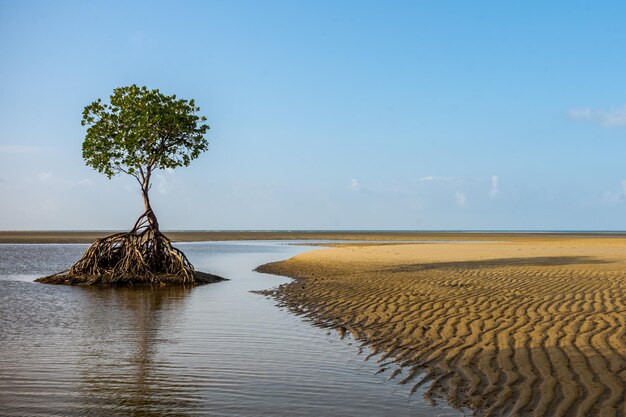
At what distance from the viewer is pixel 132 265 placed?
78.3 ft

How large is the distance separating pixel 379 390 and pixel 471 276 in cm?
1570

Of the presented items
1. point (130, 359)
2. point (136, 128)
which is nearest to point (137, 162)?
point (136, 128)

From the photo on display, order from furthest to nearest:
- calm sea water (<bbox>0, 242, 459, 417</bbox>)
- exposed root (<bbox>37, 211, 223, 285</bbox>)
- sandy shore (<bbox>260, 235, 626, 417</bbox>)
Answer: exposed root (<bbox>37, 211, 223, 285</bbox>) < sandy shore (<bbox>260, 235, 626, 417</bbox>) < calm sea water (<bbox>0, 242, 459, 417</bbox>)

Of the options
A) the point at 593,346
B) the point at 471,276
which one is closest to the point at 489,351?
the point at 593,346

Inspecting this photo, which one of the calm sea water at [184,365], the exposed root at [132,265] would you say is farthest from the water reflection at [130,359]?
the exposed root at [132,265]

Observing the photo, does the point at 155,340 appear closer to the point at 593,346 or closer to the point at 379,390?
the point at 379,390

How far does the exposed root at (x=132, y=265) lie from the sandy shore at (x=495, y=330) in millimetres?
5211

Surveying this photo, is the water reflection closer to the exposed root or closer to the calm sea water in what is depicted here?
the calm sea water

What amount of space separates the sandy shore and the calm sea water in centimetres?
76

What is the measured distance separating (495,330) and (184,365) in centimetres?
598

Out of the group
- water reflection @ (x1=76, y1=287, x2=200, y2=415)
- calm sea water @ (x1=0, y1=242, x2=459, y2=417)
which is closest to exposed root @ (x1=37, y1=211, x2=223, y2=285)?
water reflection @ (x1=76, y1=287, x2=200, y2=415)

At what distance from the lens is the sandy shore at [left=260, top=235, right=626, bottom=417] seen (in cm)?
723

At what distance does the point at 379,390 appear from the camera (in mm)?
7656

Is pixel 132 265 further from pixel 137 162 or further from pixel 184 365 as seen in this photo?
pixel 184 365
